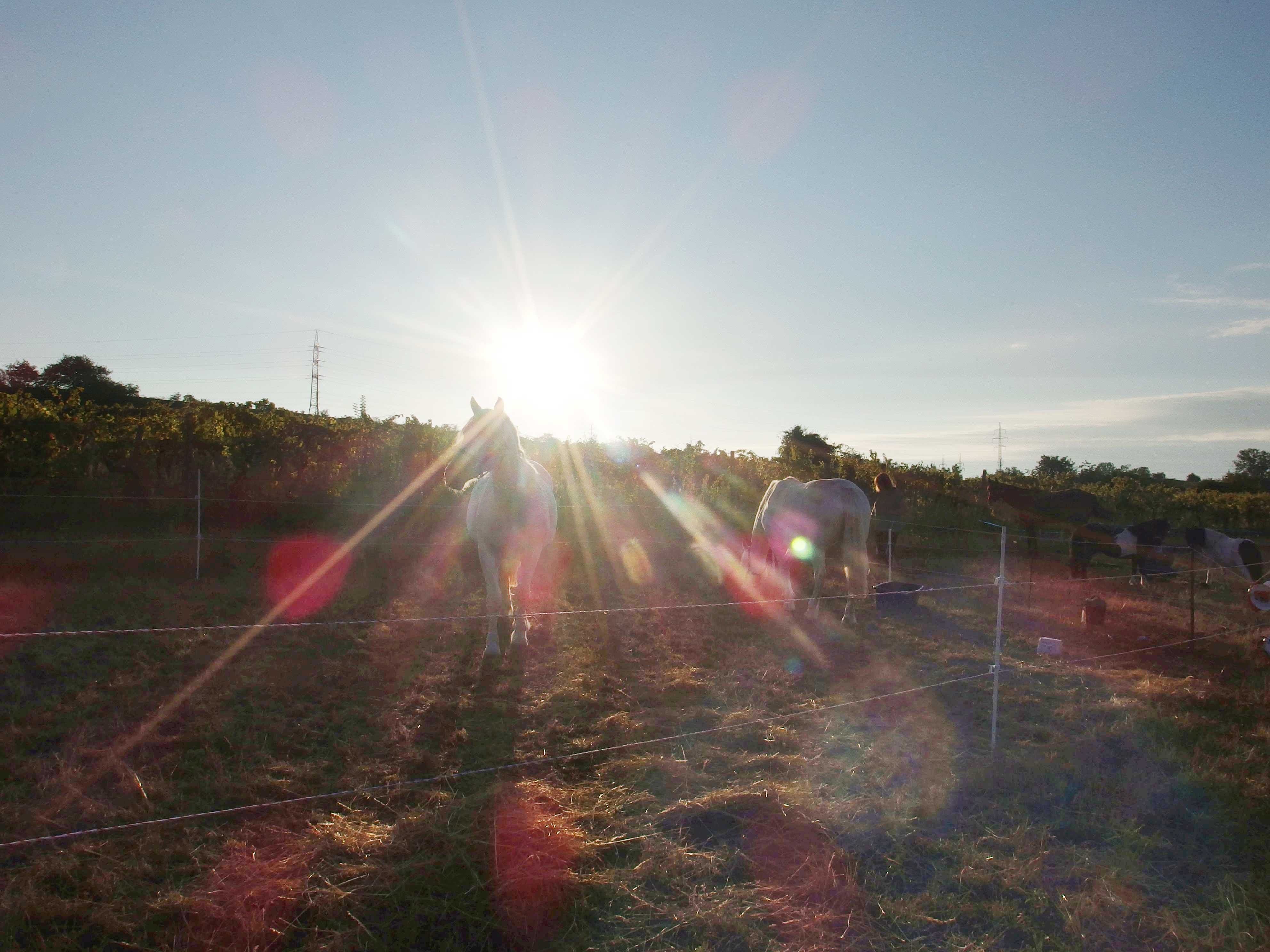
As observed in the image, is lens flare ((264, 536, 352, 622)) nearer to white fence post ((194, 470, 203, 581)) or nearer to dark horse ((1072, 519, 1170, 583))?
white fence post ((194, 470, 203, 581))

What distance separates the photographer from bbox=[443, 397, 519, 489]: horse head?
6109 mm

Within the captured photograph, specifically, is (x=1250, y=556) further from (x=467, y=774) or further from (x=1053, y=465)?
(x=1053, y=465)

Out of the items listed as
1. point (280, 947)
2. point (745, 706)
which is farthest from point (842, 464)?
point (280, 947)

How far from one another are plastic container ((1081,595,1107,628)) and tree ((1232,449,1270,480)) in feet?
170

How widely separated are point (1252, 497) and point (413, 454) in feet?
102

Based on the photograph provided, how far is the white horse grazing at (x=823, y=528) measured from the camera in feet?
27.7

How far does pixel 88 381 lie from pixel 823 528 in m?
25.4

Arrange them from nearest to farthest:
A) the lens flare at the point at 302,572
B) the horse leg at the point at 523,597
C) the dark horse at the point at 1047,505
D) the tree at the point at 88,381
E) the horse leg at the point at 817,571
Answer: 1. the horse leg at the point at 523,597
2. the lens flare at the point at 302,572
3. the horse leg at the point at 817,571
4. the dark horse at the point at 1047,505
5. the tree at the point at 88,381

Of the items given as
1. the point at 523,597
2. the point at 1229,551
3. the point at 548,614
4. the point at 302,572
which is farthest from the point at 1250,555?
the point at 302,572

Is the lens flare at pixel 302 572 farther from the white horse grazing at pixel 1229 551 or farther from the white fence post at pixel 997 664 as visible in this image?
the white horse grazing at pixel 1229 551

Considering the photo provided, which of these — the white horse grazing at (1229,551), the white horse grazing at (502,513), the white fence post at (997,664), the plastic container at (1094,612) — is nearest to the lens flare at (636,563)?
the white horse grazing at (502,513)

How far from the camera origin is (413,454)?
12758 millimetres

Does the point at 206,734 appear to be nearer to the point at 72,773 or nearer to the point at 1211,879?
the point at 72,773

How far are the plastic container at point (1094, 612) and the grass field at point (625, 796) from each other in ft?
3.37
